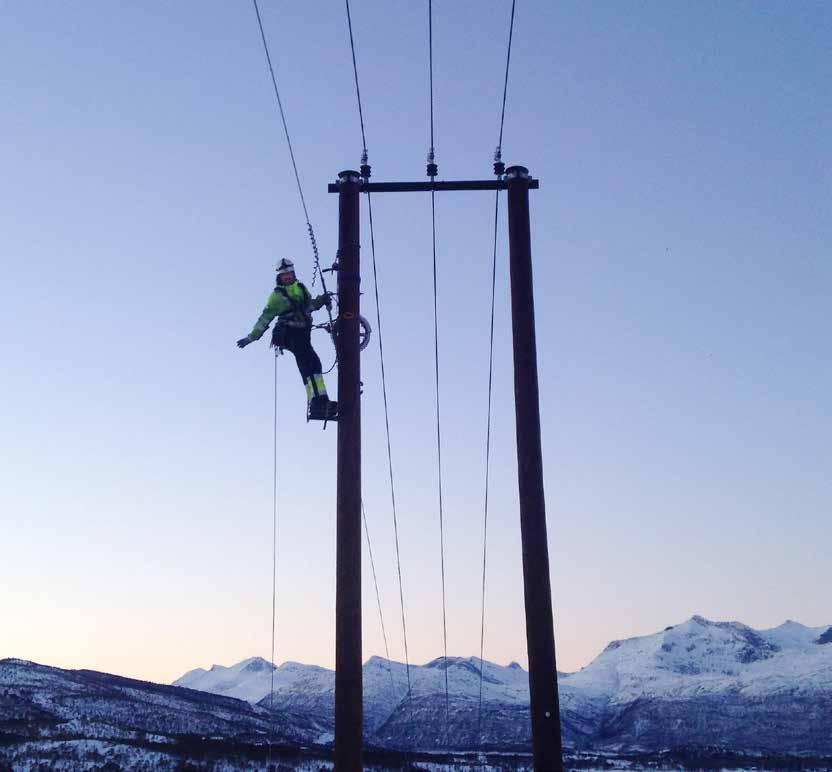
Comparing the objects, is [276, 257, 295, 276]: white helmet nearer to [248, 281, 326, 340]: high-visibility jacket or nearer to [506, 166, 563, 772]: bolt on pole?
[248, 281, 326, 340]: high-visibility jacket

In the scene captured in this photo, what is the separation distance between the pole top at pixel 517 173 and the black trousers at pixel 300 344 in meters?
3.18

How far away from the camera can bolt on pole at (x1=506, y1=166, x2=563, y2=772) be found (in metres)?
10.2

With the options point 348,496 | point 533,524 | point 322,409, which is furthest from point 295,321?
point 533,524

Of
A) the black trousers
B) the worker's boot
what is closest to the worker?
the black trousers

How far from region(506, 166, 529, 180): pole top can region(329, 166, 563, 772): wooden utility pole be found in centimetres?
1

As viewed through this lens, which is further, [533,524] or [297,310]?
[297,310]

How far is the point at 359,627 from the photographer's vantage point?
10.5 meters

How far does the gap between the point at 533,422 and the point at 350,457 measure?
203cm

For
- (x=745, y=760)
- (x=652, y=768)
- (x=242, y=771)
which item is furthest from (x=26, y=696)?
(x=745, y=760)

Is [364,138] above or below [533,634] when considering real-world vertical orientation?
above

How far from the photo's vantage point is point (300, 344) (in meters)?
13.0

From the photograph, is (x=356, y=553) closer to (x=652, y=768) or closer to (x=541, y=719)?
(x=541, y=719)

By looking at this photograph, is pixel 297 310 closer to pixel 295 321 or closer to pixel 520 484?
pixel 295 321

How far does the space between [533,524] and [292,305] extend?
4.39 metres
